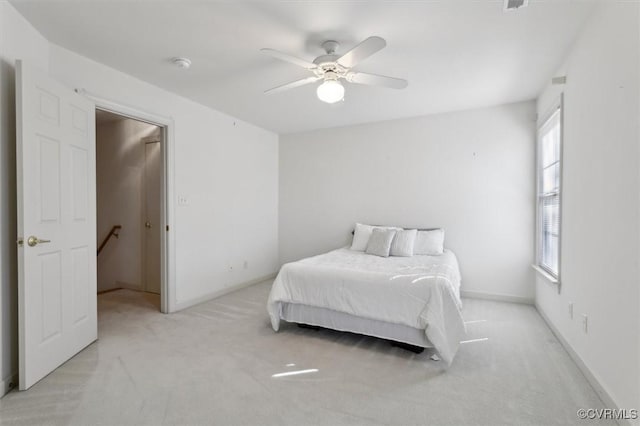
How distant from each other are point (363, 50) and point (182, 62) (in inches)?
63.4

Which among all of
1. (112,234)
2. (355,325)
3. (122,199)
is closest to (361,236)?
(355,325)

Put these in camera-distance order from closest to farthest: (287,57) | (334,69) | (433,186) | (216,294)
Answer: (287,57), (334,69), (216,294), (433,186)

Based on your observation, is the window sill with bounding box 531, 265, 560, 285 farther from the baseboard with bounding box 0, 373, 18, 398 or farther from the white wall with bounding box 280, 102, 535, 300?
the baseboard with bounding box 0, 373, 18, 398

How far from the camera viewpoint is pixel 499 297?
Result: 4.08m

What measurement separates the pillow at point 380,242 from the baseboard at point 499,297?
1.26m

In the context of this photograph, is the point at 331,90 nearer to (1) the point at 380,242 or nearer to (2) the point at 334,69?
(2) the point at 334,69

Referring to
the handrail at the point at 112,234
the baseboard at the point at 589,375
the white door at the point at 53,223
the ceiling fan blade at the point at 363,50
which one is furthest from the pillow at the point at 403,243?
the handrail at the point at 112,234

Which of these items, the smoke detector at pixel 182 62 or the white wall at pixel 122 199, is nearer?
the smoke detector at pixel 182 62

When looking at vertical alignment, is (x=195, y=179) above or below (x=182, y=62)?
below

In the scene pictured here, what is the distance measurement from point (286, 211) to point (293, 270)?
259 centimetres

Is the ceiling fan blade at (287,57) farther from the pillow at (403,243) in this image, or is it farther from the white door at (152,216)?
the white door at (152,216)

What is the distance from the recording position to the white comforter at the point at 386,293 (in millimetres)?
2420

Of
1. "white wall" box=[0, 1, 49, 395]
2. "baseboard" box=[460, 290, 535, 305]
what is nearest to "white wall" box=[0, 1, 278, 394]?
"white wall" box=[0, 1, 49, 395]

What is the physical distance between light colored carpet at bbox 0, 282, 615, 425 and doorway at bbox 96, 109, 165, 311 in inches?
63.6
